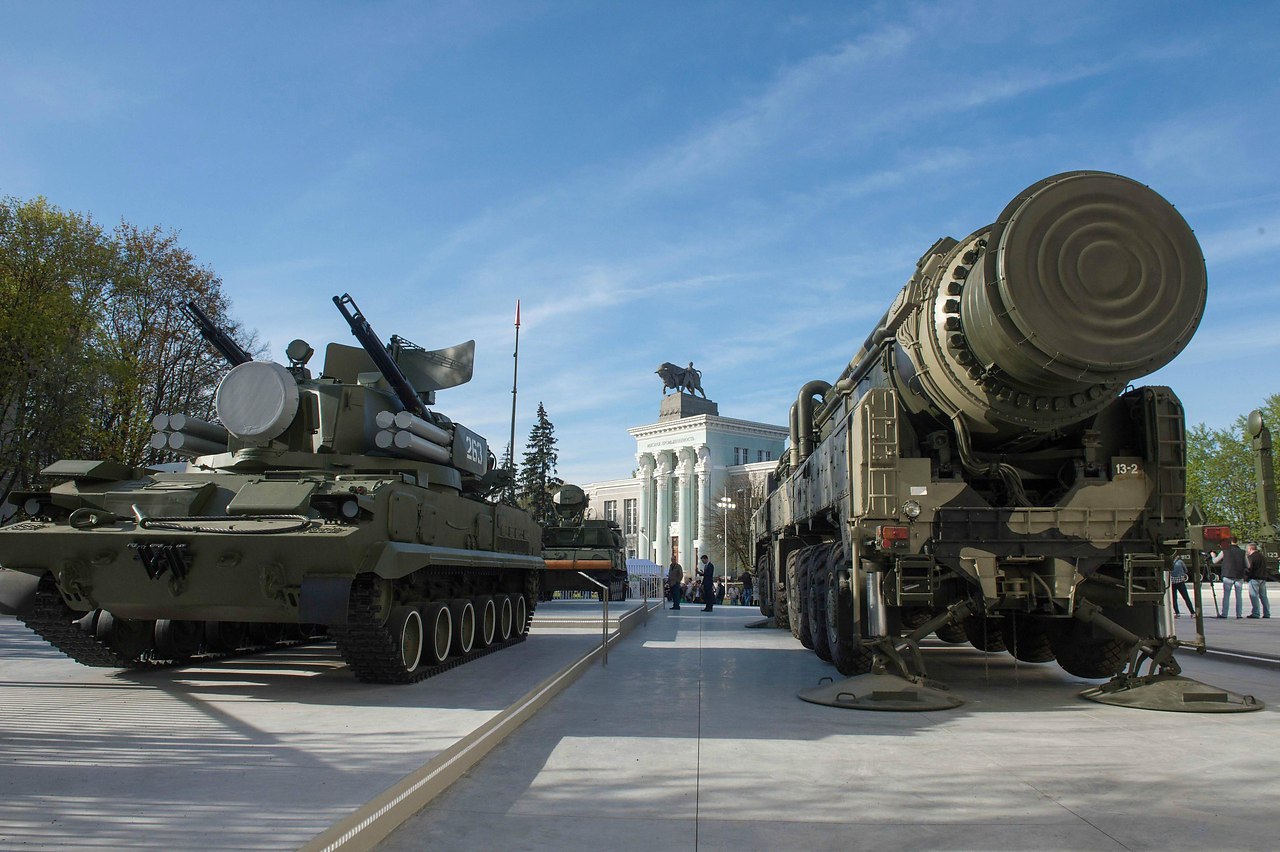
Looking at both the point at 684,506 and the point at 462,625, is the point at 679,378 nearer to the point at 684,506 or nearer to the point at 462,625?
the point at 684,506

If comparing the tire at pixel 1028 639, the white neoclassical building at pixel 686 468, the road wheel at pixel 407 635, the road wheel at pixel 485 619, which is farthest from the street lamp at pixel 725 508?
the road wheel at pixel 407 635

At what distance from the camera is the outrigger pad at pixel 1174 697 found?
326 inches

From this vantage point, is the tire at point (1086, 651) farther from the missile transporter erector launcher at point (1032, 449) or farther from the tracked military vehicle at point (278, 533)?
the tracked military vehicle at point (278, 533)

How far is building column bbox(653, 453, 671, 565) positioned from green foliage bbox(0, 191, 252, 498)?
58.2 m

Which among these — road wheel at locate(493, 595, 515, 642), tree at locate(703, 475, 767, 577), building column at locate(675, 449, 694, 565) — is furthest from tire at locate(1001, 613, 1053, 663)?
building column at locate(675, 449, 694, 565)

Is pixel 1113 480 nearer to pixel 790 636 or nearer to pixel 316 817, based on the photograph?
pixel 316 817

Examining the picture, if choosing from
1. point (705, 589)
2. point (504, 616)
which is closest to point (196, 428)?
point (504, 616)

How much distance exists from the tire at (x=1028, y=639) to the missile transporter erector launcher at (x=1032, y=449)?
0.88 m

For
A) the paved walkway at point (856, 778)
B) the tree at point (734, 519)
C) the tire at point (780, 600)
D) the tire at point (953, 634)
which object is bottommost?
the paved walkway at point (856, 778)

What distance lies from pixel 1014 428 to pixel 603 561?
17642mm

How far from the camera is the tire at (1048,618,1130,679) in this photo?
31.6ft

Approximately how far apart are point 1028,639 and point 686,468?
7343cm

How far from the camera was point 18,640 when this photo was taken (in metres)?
14.9

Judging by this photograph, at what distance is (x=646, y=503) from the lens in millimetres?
88562
